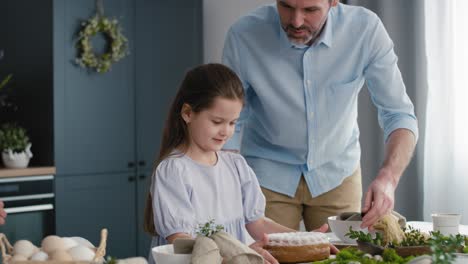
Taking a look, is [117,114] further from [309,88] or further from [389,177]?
[389,177]

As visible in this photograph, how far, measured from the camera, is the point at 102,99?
16.3 feet

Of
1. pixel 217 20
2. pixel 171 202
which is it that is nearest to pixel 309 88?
pixel 171 202

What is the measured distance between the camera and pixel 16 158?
4.54 m

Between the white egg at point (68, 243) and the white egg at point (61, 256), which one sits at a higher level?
the white egg at point (68, 243)

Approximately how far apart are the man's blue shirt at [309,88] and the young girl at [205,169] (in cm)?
30

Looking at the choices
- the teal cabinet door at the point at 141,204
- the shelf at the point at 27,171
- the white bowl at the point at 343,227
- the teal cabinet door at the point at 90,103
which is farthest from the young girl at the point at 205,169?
the teal cabinet door at the point at 141,204

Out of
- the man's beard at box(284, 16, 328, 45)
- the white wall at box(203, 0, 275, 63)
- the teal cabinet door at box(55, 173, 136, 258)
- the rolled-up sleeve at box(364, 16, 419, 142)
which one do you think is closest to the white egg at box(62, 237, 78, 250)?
the man's beard at box(284, 16, 328, 45)

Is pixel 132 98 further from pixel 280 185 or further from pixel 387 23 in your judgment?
pixel 280 185

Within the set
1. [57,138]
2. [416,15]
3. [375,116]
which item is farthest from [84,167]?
[416,15]

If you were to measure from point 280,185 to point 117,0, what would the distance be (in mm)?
2691

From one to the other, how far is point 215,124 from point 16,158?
261 cm

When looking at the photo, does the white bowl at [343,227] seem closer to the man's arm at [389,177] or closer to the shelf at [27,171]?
the man's arm at [389,177]

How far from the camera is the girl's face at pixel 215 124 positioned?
7.22 feet

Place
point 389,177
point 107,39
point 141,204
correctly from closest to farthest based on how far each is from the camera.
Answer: point 389,177 < point 107,39 < point 141,204
